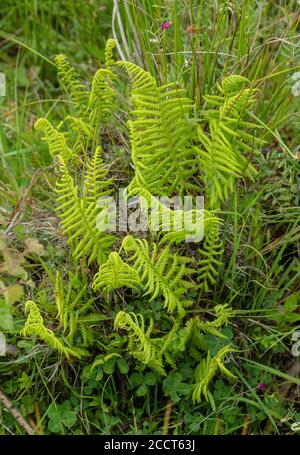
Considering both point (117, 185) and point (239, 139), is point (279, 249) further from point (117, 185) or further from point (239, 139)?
point (117, 185)

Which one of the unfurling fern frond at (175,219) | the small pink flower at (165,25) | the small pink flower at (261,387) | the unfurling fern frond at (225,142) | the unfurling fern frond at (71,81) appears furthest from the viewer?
the unfurling fern frond at (71,81)

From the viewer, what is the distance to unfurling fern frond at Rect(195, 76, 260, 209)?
1.93m

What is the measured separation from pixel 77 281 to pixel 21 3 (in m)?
1.75

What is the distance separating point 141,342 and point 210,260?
12.9 inches

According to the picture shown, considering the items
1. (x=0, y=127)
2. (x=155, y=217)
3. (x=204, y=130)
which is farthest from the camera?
(x=0, y=127)

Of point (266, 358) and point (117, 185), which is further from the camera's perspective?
point (117, 185)

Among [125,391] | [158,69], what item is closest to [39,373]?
[125,391]

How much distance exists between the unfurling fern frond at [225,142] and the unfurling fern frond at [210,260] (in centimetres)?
10

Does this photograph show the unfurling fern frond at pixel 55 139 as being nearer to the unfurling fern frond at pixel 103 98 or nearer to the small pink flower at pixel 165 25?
the unfurling fern frond at pixel 103 98

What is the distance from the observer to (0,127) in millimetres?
2688

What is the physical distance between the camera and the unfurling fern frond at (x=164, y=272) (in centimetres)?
183

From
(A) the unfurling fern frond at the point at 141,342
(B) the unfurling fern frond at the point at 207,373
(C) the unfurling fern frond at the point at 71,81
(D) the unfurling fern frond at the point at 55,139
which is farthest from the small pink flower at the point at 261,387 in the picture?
(C) the unfurling fern frond at the point at 71,81

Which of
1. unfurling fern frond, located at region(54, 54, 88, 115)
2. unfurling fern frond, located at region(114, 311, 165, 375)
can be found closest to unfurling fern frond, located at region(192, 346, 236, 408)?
unfurling fern frond, located at region(114, 311, 165, 375)

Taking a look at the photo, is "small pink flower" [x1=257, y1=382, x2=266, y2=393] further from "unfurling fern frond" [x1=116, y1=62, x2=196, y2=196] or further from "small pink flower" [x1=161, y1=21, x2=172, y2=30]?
"small pink flower" [x1=161, y1=21, x2=172, y2=30]
